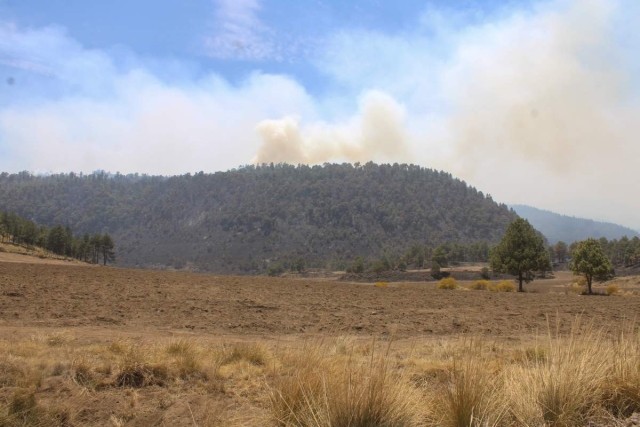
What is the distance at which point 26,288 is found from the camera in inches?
777

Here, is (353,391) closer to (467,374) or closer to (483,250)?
(467,374)

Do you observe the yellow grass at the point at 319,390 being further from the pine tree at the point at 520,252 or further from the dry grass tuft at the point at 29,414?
the pine tree at the point at 520,252

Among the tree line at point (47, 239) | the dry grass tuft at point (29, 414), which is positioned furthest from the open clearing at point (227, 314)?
the tree line at point (47, 239)

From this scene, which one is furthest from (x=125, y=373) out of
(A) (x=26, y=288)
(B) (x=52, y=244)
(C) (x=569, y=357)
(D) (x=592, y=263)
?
(B) (x=52, y=244)

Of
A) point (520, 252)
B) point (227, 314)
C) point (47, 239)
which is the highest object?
point (520, 252)

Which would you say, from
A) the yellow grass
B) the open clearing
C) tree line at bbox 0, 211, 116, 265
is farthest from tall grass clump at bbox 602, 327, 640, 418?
tree line at bbox 0, 211, 116, 265

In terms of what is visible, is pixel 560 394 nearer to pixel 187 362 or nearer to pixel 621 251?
pixel 187 362

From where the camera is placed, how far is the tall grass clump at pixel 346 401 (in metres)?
3.84

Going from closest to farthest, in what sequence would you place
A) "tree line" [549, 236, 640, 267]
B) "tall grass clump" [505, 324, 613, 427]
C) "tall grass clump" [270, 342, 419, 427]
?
"tall grass clump" [270, 342, 419, 427], "tall grass clump" [505, 324, 613, 427], "tree line" [549, 236, 640, 267]

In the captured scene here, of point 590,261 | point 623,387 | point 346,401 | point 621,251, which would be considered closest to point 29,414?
point 346,401

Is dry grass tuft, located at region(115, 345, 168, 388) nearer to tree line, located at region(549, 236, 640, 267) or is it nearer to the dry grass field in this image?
the dry grass field

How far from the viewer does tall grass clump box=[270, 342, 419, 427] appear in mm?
3838

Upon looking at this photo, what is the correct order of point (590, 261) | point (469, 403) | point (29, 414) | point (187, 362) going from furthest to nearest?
point (590, 261) < point (187, 362) < point (29, 414) < point (469, 403)

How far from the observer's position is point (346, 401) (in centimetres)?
386
